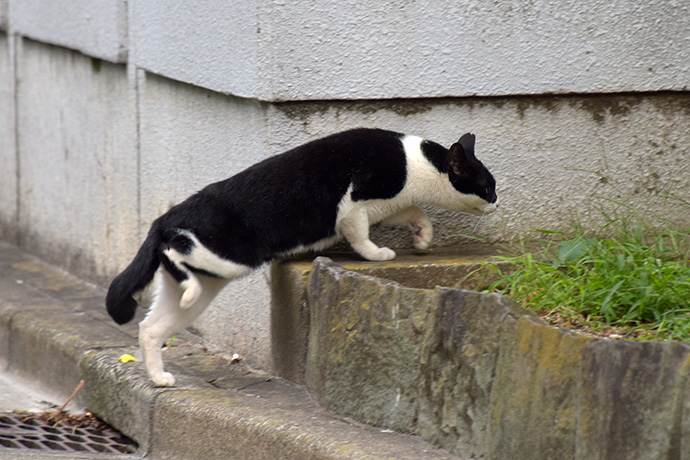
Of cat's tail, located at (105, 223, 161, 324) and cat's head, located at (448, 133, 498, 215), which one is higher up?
cat's head, located at (448, 133, 498, 215)

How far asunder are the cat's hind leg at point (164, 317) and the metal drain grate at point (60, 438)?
388 mm

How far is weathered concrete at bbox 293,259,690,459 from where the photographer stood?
2582 mm

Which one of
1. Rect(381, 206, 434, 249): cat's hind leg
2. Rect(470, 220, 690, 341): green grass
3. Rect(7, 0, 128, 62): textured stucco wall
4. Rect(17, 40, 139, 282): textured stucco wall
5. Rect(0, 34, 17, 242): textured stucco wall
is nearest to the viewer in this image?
Rect(470, 220, 690, 341): green grass

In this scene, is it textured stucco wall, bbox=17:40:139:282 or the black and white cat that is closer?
the black and white cat

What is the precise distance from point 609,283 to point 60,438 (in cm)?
235

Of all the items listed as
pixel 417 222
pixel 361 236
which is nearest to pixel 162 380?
pixel 361 236

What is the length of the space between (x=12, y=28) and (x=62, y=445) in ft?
11.2

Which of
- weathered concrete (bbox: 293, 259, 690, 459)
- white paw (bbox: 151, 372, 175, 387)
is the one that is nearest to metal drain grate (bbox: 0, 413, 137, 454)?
white paw (bbox: 151, 372, 175, 387)

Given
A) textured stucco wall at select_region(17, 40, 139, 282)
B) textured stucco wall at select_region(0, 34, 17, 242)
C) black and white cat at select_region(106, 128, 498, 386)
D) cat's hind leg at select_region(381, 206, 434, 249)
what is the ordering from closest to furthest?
black and white cat at select_region(106, 128, 498, 386) → cat's hind leg at select_region(381, 206, 434, 249) → textured stucco wall at select_region(17, 40, 139, 282) → textured stucco wall at select_region(0, 34, 17, 242)

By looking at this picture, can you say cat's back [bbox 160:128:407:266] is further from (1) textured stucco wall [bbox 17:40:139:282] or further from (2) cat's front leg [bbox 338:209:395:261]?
(1) textured stucco wall [bbox 17:40:139:282]

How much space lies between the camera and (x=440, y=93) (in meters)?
Answer: 4.09

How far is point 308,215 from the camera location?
3.71m

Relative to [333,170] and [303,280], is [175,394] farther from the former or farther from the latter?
[333,170]

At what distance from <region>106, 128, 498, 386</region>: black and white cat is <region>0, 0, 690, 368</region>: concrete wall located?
0.92 feet
